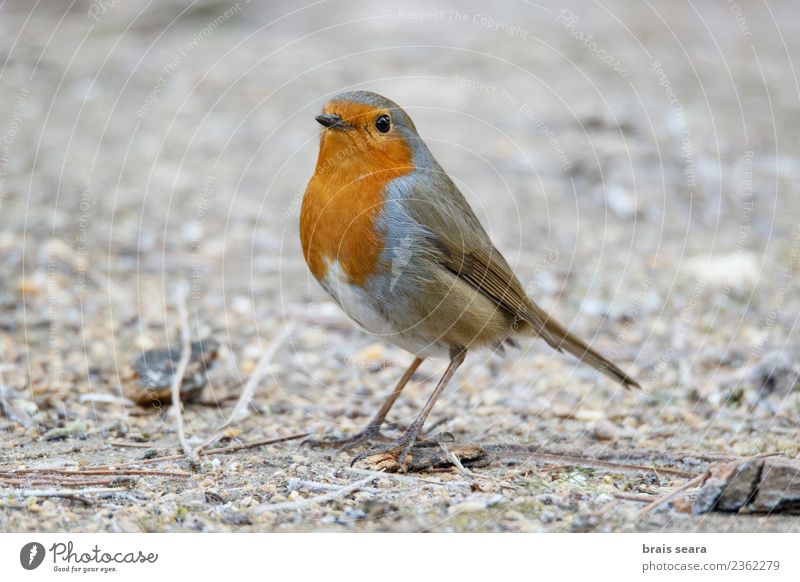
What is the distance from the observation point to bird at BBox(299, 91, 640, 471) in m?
3.79

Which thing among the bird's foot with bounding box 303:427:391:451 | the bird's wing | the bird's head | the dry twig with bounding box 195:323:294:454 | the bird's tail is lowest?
the bird's foot with bounding box 303:427:391:451

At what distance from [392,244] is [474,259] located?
0.50m

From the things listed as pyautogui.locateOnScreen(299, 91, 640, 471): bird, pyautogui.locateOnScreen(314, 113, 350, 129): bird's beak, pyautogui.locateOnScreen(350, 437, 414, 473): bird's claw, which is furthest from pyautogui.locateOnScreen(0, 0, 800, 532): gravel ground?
pyautogui.locateOnScreen(314, 113, 350, 129): bird's beak

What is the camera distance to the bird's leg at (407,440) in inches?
146

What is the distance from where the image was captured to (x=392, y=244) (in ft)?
12.5

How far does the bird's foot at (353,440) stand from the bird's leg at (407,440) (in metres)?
0.21

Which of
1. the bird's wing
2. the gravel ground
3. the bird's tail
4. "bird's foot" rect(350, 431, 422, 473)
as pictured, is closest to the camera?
the gravel ground

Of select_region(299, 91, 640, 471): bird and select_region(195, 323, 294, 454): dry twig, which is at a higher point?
select_region(299, 91, 640, 471): bird

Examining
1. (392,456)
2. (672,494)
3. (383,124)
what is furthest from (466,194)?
(672,494)

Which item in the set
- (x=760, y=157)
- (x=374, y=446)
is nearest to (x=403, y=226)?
(x=374, y=446)

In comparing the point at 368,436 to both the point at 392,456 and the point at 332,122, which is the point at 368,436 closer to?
the point at 392,456

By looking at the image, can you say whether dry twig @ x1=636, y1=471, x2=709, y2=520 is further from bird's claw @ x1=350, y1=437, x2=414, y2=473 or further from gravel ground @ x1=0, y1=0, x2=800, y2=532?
bird's claw @ x1=350, y1=437, x2=414, y2=473

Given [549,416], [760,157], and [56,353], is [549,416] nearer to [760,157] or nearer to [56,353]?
[56,353]

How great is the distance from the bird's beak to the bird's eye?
0.14 m
